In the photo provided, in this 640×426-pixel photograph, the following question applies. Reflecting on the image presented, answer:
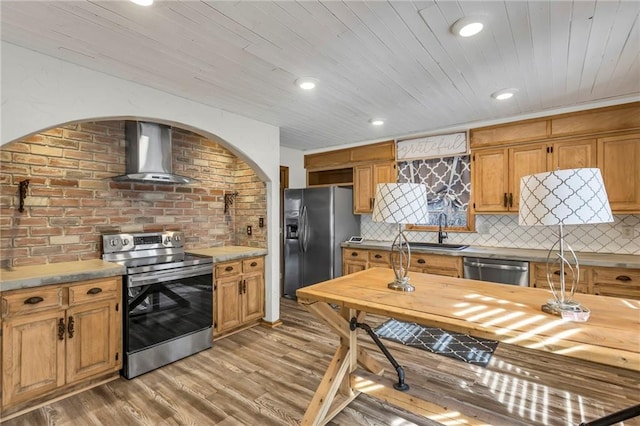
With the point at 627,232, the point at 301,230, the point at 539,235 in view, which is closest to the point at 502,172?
the point at 539,235

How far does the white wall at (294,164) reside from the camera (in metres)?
5.02

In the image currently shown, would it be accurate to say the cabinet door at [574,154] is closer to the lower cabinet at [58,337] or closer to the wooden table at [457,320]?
the wooden table at [457,320]

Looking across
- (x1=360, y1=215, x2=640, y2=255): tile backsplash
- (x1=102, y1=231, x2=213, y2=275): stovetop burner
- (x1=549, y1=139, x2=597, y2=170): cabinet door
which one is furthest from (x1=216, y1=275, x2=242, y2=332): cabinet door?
(x1=549, y1=139, x2=597, y2=170): cabinet door

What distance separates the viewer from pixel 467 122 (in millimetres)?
3742

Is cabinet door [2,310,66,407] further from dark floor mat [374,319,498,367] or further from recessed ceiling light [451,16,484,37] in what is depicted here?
recessed ceiling light [451,16,484,37]

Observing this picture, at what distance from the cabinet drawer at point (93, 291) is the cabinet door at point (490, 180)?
3.87m

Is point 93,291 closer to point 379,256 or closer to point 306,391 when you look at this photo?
point 306,391

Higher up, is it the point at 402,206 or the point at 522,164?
the point at 522,164

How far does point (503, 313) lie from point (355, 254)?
2.91 m

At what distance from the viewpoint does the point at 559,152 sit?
3227 millimetres

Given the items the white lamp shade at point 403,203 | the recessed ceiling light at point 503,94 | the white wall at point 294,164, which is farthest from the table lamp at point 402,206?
the white wall at point 294,164

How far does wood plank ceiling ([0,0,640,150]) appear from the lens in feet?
5.35

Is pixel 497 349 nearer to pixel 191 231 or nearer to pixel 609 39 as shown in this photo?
pixel 609 39

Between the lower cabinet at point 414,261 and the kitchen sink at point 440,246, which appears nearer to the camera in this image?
the lower cabinet at point 414,261
